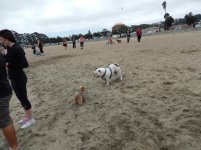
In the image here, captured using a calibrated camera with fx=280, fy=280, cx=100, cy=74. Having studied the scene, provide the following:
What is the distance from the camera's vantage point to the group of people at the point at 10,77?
14.1 feet

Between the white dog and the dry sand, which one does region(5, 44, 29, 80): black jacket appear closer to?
the dry sand

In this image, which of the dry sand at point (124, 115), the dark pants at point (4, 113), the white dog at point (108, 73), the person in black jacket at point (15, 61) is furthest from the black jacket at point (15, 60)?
the white dog at point (108, 73)

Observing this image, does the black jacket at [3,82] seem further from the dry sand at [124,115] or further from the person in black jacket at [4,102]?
the dry sand at [124,115]

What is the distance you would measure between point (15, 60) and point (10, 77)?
43 centimetres

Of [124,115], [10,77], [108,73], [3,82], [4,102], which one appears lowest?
[124,115]

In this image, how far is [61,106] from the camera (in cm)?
700

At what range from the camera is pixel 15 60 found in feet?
16.7

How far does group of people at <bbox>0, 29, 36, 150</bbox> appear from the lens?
4285mm

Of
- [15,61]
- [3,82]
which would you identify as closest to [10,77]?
[15,61]

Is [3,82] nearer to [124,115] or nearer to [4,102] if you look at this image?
[4,102]

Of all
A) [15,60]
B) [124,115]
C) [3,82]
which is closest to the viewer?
[3,82]

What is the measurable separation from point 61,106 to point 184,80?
344cm

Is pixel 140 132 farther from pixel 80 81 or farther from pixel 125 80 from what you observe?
pixel 80 81

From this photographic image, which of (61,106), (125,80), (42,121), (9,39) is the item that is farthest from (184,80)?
(9,39)
